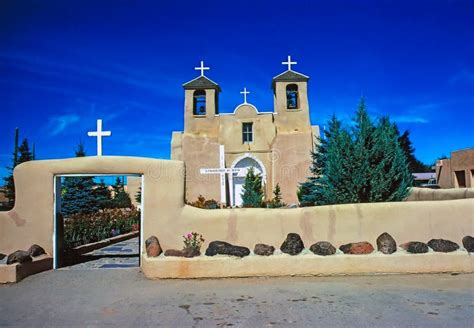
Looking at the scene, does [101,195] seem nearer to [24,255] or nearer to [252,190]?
[252,190]

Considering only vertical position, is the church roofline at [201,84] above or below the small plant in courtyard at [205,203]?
above

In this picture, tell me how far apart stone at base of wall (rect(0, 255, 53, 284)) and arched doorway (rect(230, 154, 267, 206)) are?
16.8m

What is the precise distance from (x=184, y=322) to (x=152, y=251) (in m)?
3.18

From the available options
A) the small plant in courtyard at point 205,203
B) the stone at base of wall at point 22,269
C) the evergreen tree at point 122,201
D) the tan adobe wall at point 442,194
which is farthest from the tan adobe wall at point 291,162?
the stone at base of wall at point 22,269

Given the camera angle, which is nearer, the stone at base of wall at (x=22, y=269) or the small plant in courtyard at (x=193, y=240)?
the stone at base of wall at (x=22, y=269)

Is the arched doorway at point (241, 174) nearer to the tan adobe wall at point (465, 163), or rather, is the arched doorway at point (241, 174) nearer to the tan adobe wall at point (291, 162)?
the tan adobe wall at point (291, 162)

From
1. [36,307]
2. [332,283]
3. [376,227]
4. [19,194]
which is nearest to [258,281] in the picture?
[332,283]

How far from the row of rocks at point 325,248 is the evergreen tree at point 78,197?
20192 mm

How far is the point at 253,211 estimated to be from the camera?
30.8ft

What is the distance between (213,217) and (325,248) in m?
2.52

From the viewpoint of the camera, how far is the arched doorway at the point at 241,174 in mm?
25766

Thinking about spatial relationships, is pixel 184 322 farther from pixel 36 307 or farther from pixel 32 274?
pixel 32 274

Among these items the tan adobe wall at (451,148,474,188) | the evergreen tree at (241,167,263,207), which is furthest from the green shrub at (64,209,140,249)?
the tan adobe wall at (451,148,474,188)

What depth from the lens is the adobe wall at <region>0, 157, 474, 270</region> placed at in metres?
9.18
